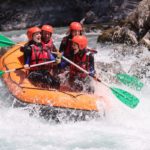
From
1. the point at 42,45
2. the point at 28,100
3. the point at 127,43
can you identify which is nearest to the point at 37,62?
the point at 42,45

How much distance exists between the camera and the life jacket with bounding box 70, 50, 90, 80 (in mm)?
7000

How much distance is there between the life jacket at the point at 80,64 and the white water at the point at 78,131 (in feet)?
1.48

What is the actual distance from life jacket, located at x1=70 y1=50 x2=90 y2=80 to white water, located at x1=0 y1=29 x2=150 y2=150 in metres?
0.45

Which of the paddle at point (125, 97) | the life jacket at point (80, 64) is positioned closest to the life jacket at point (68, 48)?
the life jacket at point (80, 64)

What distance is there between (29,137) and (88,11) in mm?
18651

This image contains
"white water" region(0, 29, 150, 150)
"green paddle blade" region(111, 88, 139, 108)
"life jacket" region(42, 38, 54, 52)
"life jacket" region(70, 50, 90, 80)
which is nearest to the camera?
"white water" region(0, 29, 150, 150)

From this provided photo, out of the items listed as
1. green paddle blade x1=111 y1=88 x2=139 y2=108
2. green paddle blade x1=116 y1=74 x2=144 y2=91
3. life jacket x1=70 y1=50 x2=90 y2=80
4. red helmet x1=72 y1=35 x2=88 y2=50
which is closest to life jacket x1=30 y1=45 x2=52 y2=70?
life jacket x1=70 y1=50 x2=90 y2=80

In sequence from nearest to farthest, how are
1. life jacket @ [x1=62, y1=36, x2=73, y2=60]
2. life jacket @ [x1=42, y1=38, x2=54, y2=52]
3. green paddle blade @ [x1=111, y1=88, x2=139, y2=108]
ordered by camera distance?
green paddle blade @ [x1=111, y1=88, x2=139, y2=108] < life jacket @ [x1=42, y1=38, x2=54, y2=52] < life jacket @ [x1=62, y1=36, x2=73, y2=60]

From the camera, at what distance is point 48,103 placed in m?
6.37

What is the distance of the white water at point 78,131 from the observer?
19.3ft

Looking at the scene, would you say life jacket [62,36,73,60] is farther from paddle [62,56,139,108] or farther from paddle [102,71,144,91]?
paddle [102,71,144,91]

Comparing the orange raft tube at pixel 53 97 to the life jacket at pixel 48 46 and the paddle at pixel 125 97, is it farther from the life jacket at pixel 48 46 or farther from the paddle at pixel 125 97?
the life jacket at pixel 48 46

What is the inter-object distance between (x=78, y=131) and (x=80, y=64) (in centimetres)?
127

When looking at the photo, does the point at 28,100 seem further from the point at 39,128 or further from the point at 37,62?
the point at 37,62
